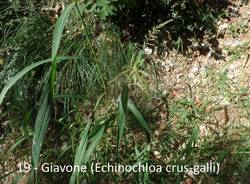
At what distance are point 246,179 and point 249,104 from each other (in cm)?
52

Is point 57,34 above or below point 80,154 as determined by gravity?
above

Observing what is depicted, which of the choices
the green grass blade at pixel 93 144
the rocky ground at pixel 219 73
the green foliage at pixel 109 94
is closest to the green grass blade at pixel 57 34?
the green grass blade at pixel 93 144

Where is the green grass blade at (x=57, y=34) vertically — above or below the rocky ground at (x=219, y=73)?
Result: above

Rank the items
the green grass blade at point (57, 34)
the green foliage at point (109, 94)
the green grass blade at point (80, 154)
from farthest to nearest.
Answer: the green foliage at point (109, 94) → the green grass blade at point (80, 154) → the green grass blade at point (57, 34)

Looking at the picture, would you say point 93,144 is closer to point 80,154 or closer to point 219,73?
point 80,154

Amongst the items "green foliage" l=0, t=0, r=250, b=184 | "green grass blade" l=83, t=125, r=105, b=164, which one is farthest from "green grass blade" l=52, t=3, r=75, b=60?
"green foliage" l=0, t=0, r=250, b=184

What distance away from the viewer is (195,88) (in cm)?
325

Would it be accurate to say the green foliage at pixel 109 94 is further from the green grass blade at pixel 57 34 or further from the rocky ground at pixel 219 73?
→ the green grass blade at pixel 57 34

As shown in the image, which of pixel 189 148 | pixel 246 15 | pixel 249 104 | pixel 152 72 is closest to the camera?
pixel 189 148

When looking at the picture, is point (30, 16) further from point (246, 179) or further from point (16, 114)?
point (246, 179)

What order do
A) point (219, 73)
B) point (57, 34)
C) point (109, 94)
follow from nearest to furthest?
point (57, 34)
point (109, 94)
point (219, 73)

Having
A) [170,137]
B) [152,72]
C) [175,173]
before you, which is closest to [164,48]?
[152,72]

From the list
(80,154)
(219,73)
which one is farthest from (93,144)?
(219,73)

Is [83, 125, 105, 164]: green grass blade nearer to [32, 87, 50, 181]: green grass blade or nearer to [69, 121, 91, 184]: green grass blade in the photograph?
[69, 121, 91, 184]: green grass blade
